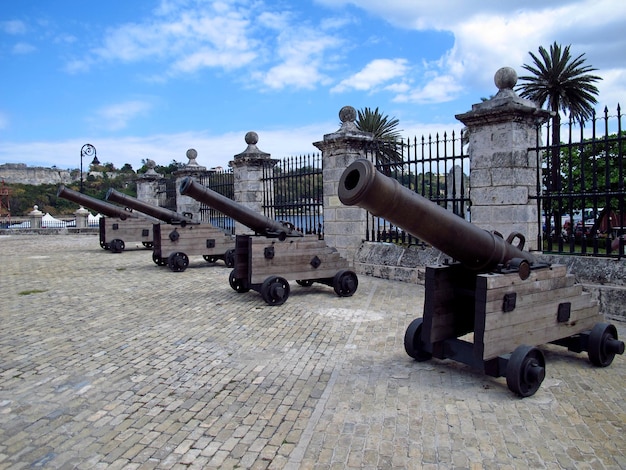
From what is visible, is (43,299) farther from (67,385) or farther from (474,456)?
(474,456)

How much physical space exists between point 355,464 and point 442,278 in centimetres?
193

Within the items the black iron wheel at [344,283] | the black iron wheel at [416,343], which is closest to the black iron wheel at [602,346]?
the black iron wheel at [416,343]

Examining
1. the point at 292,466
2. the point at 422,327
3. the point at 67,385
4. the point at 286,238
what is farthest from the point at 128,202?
the point at 292,466

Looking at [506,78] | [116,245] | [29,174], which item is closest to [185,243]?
[116,245]

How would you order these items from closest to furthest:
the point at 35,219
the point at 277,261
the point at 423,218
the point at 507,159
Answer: the point at 423,218, the point at 507,159, the point at 277,261, the point at 35,219

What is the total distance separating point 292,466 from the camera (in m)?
2.93

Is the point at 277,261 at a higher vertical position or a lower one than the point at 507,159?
lower

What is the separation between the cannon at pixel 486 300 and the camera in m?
3.71

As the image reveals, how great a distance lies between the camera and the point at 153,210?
43.1 feet

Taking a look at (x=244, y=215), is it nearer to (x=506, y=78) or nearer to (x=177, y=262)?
(x=177, y=262)

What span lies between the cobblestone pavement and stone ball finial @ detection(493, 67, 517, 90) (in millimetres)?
3853

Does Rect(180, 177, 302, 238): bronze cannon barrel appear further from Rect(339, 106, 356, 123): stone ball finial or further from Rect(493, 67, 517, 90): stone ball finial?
Rect(493, 67, 517, 90): stone ball finial

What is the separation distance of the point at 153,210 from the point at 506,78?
30.5ft

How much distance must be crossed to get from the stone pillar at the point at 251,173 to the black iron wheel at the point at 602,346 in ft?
35.0
